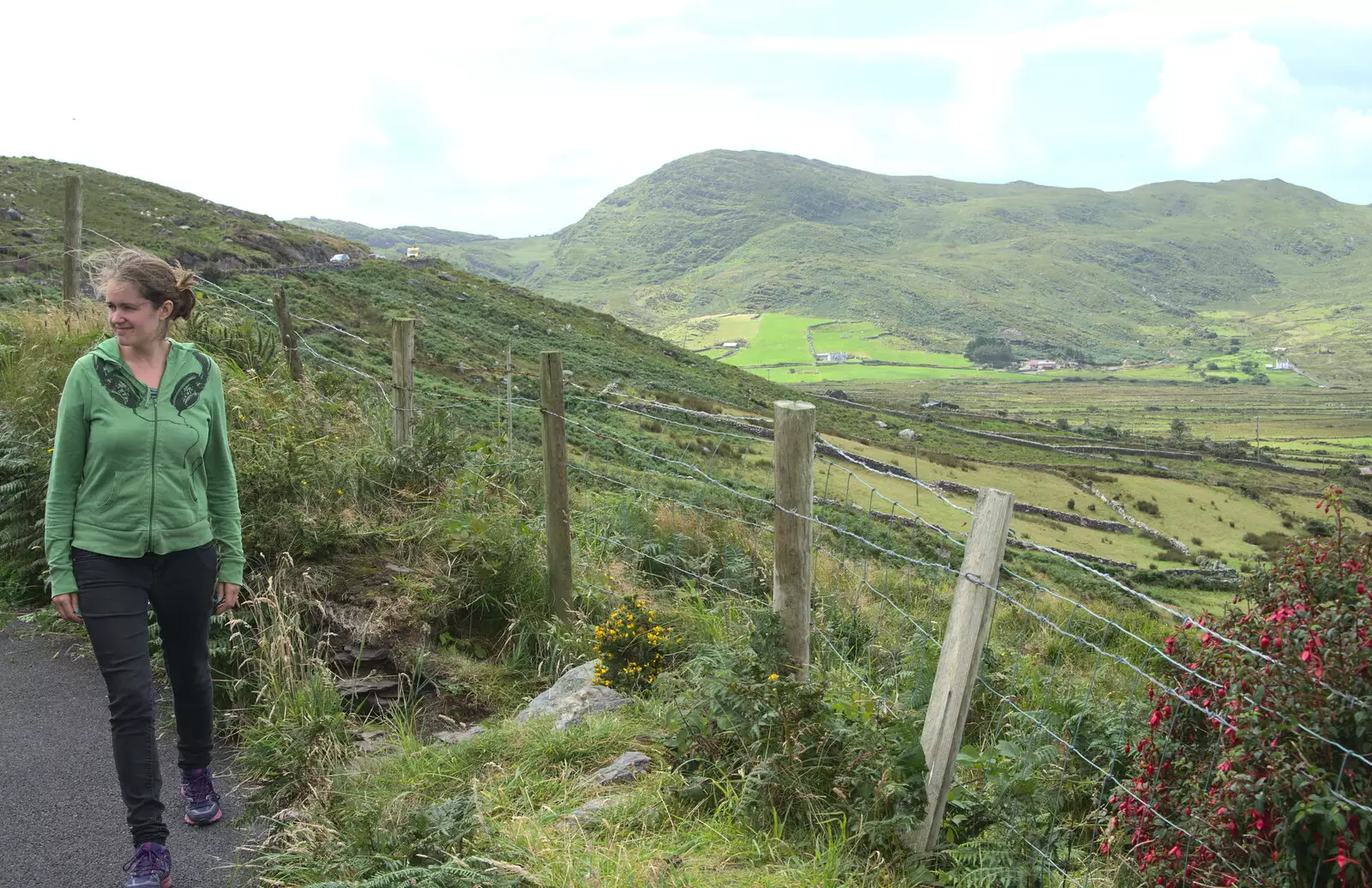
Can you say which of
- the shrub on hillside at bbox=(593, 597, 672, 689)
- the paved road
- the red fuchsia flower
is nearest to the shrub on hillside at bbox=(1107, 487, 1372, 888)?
the red fuchsia flower

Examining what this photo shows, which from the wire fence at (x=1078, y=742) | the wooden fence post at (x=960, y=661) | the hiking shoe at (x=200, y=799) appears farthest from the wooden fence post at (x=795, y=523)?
the hiking shoe at (x=200, y=799)

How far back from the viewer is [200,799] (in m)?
3.73

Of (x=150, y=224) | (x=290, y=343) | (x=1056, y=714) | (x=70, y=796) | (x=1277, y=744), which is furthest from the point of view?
(x=150, y=224)

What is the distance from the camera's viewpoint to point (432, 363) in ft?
102

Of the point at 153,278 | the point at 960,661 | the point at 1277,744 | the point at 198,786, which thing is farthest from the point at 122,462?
the point at 1277,744

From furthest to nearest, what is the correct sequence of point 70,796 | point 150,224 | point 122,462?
point 150,224
point 70,796
point 122,462

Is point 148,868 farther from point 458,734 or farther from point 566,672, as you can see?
point 566,672

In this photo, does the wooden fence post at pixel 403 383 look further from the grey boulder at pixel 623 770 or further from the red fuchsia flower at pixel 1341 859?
the red fuchsia flower at pixel 1341 859

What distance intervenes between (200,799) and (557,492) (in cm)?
251

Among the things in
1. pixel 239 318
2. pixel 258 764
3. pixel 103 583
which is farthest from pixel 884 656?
pixel 239 318

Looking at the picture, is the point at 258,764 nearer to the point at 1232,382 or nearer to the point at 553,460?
the point at 553,460

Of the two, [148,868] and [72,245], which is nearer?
[148,868]

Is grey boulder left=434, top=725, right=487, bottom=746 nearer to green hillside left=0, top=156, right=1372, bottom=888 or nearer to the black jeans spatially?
green hillside left=0, top=156, right=1372, bottom=888

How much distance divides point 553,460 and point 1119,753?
340 centimetres
